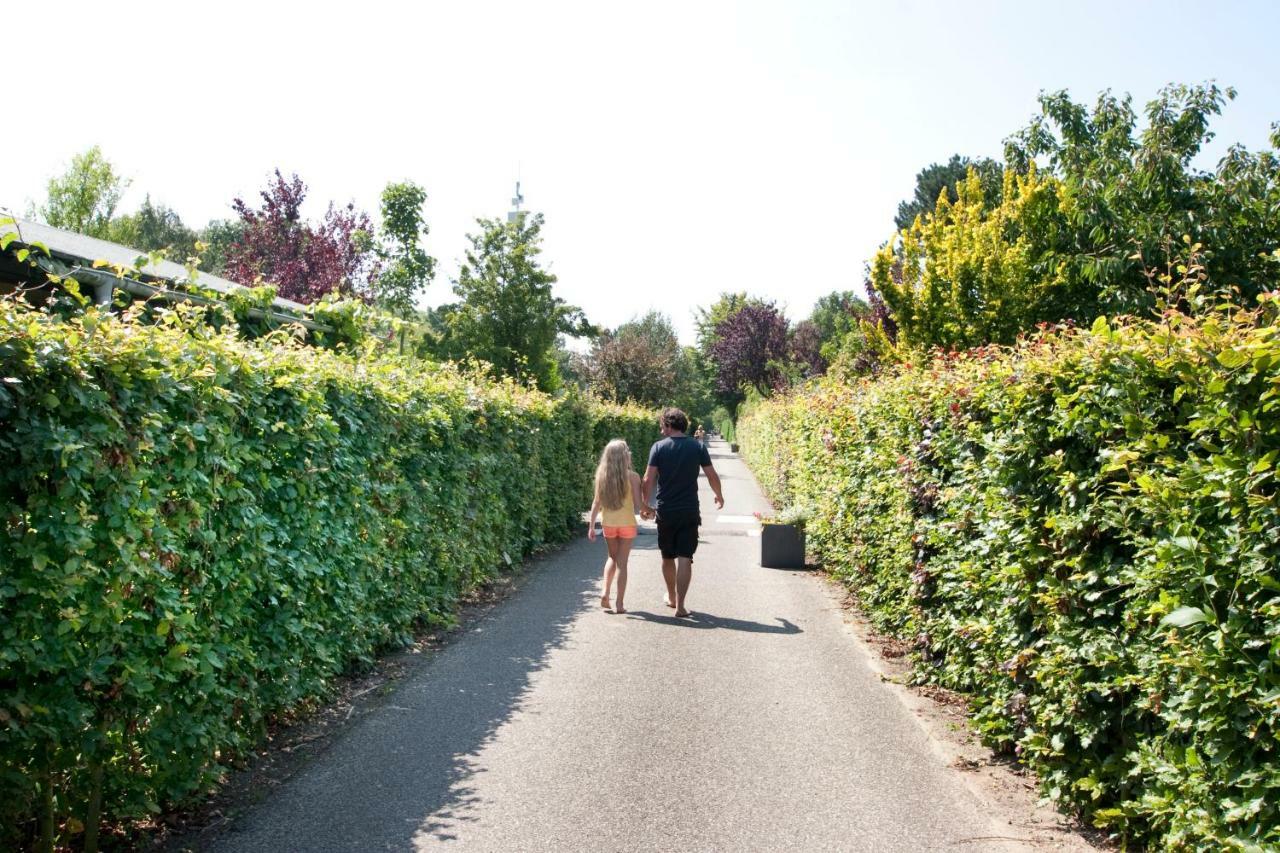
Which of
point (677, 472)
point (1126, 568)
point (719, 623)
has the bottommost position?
point (719, 623)

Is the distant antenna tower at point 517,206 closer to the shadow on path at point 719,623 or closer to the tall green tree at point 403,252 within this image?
the tall green tree at point 403,252

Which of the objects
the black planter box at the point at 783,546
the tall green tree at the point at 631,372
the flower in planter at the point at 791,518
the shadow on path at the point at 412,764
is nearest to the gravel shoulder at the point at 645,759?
the shadow on path at the point at 412,764

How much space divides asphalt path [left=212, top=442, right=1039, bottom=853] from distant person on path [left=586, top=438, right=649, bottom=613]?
2.86 ft

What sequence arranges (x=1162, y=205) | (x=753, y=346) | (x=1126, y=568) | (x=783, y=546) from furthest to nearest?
(x=753, y=346) < (x=1162, y=205) < (x=783, y=546) < (x=1126, y=568)

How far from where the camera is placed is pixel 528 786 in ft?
16.0

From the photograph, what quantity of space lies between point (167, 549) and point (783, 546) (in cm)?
1000

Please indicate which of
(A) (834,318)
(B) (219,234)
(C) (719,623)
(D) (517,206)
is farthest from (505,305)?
(B) (219,234)

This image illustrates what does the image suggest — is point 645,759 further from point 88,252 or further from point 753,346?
point 753,346

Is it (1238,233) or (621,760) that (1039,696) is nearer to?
(621,760)

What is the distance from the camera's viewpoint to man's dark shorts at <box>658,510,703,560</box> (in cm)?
938

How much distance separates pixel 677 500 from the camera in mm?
9445

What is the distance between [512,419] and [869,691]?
20.2 feet

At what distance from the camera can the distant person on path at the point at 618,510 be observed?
9609 mm

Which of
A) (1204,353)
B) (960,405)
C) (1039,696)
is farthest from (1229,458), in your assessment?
(960,405)
